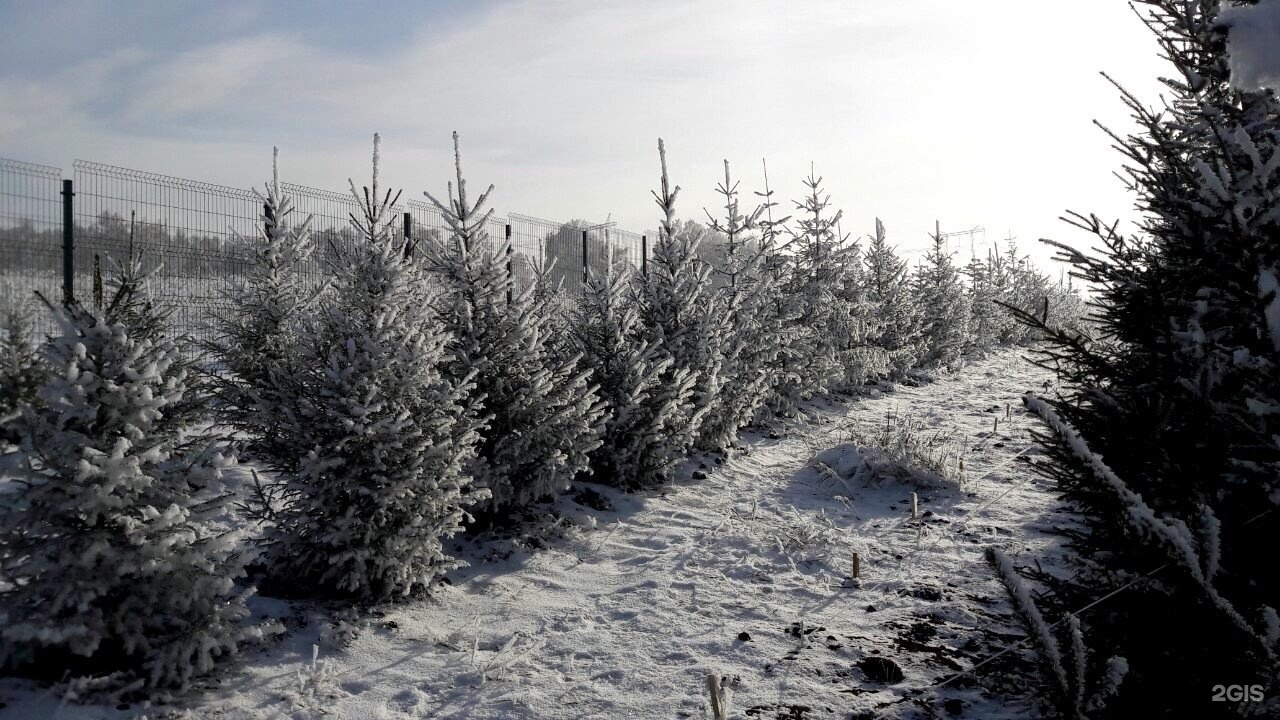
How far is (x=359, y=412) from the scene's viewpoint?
163 inches

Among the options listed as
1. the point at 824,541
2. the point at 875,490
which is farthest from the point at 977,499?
the point at 824,541

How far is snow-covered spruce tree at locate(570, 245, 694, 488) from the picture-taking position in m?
7.07

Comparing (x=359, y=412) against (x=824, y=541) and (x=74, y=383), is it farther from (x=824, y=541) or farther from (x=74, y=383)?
(x=824, y=541)

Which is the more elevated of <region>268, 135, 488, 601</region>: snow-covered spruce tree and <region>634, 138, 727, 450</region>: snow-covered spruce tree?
<region>634, 138, 727, 450</region>: snow-covered spruce tree

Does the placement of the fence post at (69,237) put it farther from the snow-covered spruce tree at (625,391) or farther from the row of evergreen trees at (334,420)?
the snow-covered spruce tree at (625,391)

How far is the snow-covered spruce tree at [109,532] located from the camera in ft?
9.48

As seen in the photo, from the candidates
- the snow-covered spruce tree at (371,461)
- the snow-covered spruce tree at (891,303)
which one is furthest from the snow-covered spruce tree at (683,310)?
the snow-covered spruce tree at (891,303)

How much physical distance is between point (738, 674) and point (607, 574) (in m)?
1.68

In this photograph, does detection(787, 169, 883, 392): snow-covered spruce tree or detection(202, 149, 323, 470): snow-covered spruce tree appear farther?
detection(787, 169, 883, 392): snow-covered spruce tree

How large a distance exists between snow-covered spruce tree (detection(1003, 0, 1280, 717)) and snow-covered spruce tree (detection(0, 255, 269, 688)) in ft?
11.6

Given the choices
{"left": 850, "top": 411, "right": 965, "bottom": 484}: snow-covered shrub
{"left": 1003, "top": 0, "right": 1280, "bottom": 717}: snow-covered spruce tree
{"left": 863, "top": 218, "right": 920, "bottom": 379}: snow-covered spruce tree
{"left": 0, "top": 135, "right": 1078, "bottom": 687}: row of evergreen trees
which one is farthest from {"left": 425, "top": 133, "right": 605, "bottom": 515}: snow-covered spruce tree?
{"left": 863, "top": 218, "right": 920, "bottom": 379}: snow-covered spruce tree

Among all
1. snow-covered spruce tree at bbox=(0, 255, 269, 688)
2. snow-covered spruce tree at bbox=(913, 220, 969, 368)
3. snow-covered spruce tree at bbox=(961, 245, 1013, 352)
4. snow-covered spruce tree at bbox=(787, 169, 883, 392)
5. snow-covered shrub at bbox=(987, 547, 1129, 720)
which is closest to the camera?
snow-covered shrub at bbox=(987, 547, 1129, 720)

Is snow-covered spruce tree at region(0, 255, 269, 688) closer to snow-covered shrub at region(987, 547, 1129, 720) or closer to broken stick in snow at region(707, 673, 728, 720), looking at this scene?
broken stick in snow at region(707, 673, 728, 720)

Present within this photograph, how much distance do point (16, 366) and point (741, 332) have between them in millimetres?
7787
